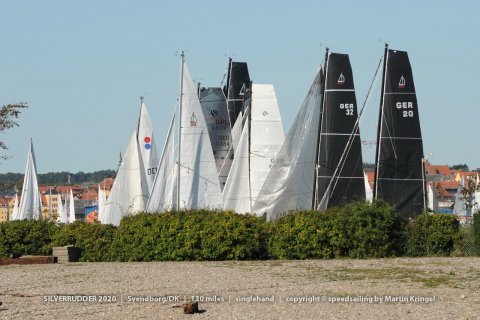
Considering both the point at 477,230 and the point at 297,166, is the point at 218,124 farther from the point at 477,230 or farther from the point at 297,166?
the point at 477,230

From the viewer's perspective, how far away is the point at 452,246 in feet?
107

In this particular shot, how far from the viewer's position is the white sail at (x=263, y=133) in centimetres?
5528

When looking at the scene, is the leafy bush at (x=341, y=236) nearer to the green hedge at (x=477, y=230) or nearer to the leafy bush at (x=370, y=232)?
the leafy bush at (x=370, y=232)

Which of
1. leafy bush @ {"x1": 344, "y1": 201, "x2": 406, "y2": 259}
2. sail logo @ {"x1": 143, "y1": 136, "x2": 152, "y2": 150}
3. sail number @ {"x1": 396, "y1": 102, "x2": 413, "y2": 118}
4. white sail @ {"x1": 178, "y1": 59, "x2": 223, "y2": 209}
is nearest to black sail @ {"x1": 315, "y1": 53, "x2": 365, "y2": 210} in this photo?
sail number @ {"x1": 396, "y1": 102, "x2": 413, "y2": 118}

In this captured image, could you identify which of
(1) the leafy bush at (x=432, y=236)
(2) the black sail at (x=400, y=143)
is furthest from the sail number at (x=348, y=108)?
(1) the leafy bush at (x=432, y=236)

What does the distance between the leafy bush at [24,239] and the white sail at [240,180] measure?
1887 centimetres

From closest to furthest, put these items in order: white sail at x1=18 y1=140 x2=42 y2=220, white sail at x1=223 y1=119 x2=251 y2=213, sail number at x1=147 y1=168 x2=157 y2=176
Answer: white sail at x1=223 y1=119 x2=251 y2=213
sail number at x1=147 y1=168 x2=157 y2=176
white sail at x1=18 y1=140 x2=42 y2=220

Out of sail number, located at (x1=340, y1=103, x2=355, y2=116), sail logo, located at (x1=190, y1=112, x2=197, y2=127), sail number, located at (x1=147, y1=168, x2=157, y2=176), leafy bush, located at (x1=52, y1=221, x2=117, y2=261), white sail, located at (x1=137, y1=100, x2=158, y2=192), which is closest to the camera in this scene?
leafy bush, located at (x1=52, y1=221, x2=117, y2=261)

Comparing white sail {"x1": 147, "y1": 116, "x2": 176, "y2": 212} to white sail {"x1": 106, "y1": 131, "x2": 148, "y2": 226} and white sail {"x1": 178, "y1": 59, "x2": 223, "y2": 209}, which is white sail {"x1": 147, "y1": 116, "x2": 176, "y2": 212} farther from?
white sail {"x1": 106, "y1": 131, "x2": 148, "y2": 226}

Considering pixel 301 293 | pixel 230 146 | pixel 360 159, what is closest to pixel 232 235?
pixel 301 293

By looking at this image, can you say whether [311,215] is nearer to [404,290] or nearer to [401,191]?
[404,290]

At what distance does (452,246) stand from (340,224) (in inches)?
134

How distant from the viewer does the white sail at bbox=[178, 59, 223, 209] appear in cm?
4744

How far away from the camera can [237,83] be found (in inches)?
2314
